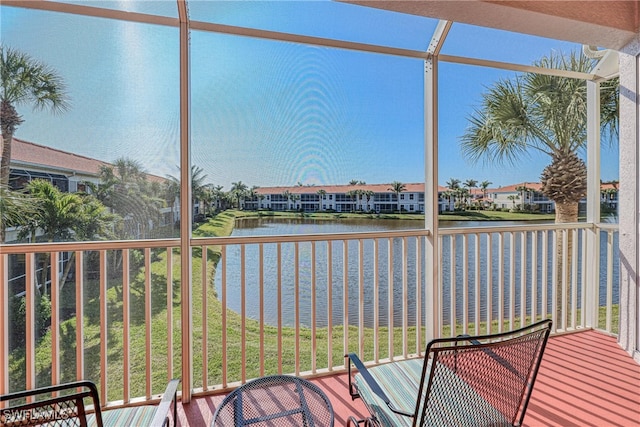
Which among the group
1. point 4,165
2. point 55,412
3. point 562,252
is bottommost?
point 55,412

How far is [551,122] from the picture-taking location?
10.1 ft

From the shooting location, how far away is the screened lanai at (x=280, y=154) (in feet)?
6.37

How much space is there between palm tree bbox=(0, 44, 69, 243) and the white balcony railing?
569mm

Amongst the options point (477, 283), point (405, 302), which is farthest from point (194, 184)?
point (477, 283)

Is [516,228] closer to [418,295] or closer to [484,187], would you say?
[484,187]

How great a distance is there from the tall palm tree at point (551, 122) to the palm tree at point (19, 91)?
10.7 ft

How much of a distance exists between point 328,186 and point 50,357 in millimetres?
2135

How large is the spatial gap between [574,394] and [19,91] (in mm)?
4071

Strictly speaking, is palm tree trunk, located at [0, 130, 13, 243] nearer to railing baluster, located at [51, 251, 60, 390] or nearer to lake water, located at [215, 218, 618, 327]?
railing baluster, located at [51, 251, 60, 390]

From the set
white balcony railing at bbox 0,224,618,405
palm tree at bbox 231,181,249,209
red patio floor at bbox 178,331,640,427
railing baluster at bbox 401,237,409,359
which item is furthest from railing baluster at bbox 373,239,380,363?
palm tree at bbox 231,181,249,209

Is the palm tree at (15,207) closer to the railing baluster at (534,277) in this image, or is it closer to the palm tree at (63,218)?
the palm tree at (63,218)

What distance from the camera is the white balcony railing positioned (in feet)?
6.39

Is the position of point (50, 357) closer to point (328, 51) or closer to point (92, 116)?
point (92, 116)

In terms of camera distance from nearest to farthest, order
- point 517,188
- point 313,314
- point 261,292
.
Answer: point 261,292 < point 313,314 < point 517,188
